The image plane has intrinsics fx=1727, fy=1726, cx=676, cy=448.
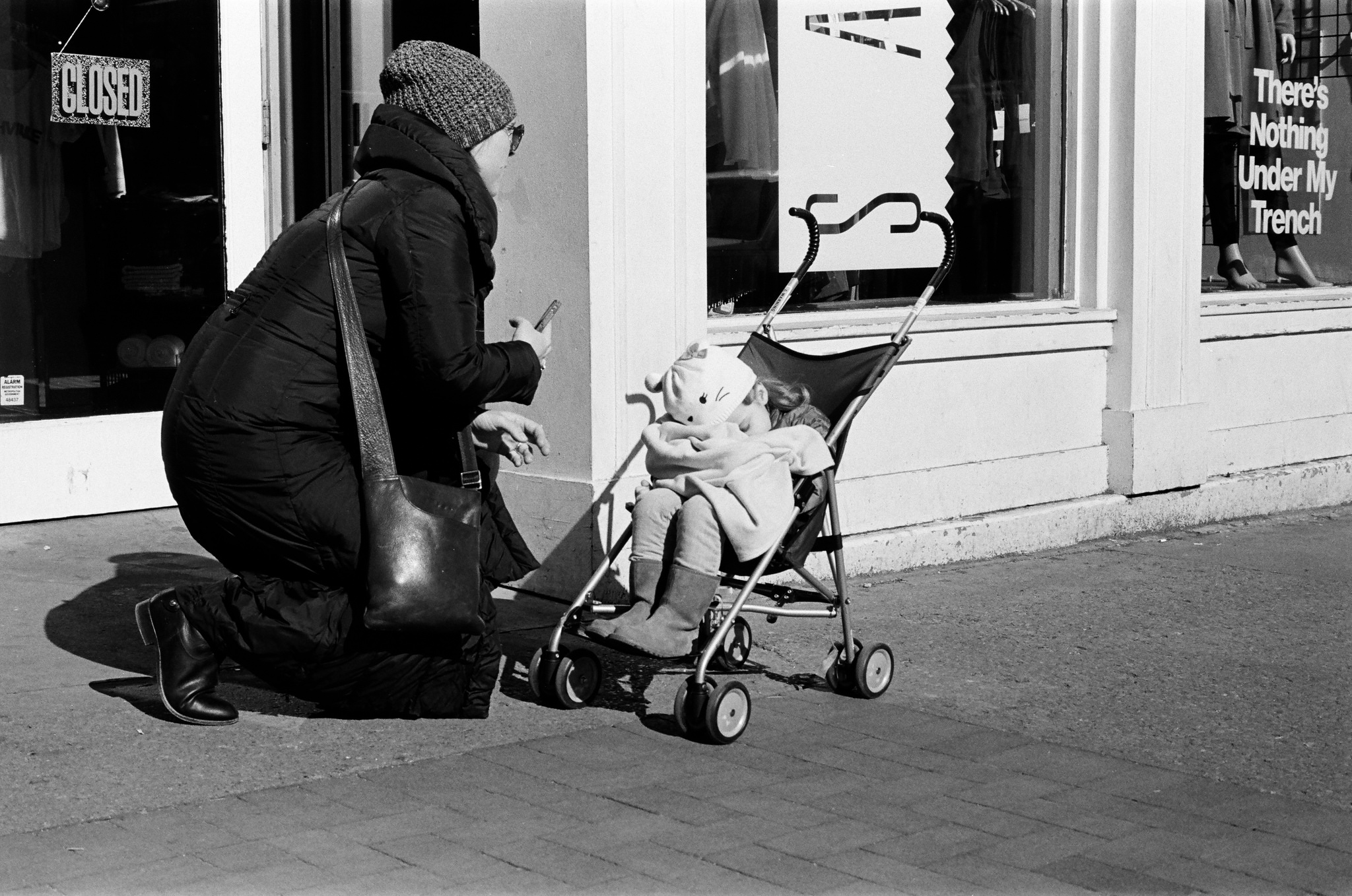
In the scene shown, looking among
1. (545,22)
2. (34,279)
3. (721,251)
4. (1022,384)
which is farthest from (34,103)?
(1022,384)

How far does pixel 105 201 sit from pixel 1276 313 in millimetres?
6022

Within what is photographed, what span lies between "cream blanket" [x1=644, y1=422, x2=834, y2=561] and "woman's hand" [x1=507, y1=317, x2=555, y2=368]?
450mm

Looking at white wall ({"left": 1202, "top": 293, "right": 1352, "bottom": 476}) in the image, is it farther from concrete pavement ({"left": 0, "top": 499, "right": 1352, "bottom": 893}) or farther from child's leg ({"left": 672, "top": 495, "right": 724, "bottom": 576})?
child's leg ({"left": 672, "top": 495, "right": 724, "bottom": 576})

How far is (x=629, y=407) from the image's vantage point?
644 cm

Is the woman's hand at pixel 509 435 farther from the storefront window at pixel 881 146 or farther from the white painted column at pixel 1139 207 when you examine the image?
the white painted column at pixel 1139 207

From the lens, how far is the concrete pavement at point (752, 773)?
3.77m

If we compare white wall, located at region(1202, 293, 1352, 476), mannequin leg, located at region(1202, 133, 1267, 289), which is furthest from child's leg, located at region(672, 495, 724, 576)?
mannequin leg, located at region(1202, 133, 1267, 289)

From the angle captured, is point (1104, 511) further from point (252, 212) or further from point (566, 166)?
point (252, 212)

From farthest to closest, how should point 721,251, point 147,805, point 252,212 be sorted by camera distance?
point 252,212, point 721,251, point 147,805

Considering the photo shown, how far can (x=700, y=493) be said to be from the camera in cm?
503

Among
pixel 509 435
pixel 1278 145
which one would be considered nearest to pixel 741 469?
pixel 509 435

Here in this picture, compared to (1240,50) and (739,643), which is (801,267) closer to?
(739,643)

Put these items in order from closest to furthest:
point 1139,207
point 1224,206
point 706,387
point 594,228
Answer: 1. point 706,387
2. point 594,228
3. point 1139,207
4. point 1224,206

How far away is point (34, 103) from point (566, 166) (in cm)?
274
